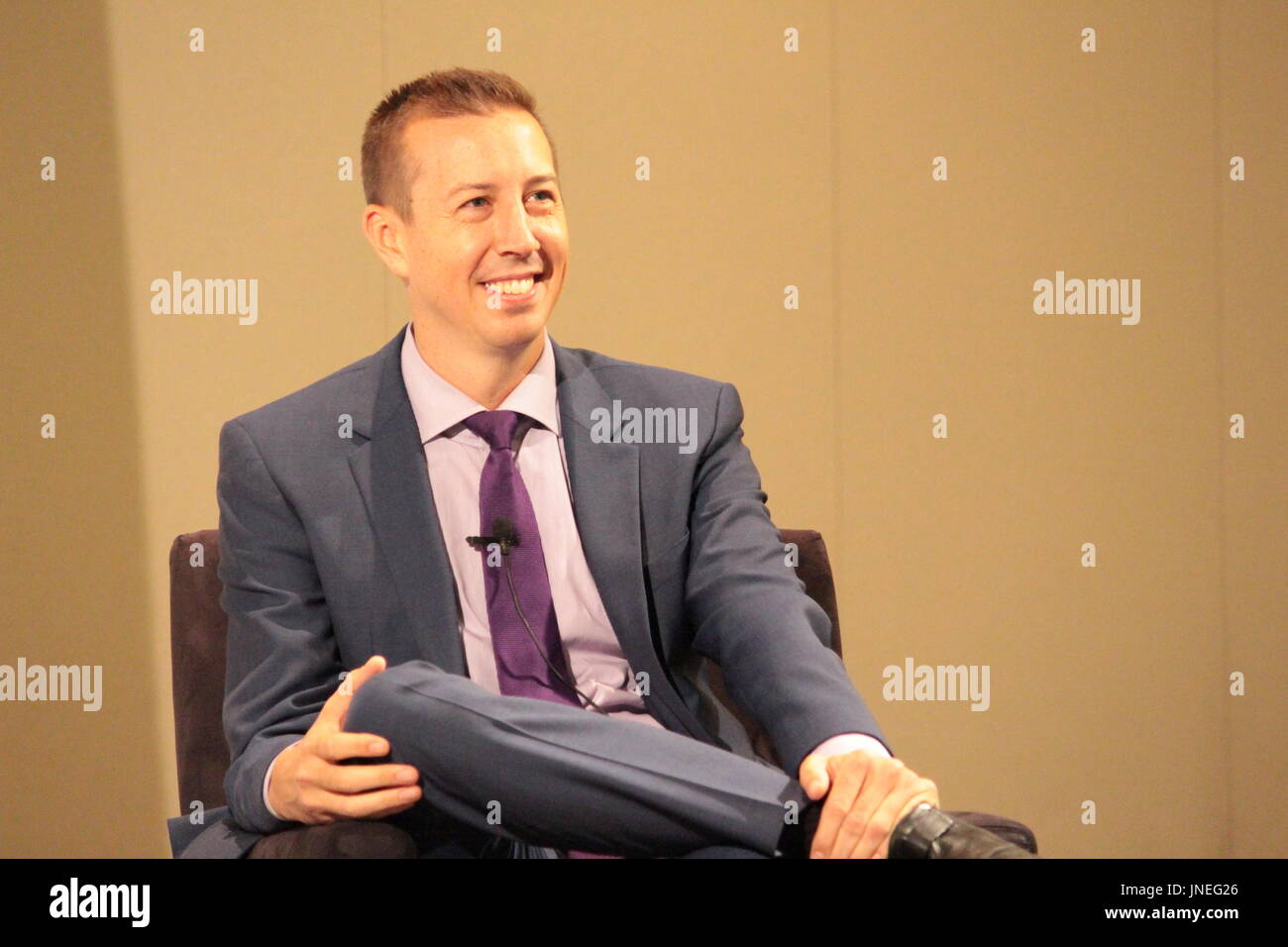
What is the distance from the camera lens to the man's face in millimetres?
2125

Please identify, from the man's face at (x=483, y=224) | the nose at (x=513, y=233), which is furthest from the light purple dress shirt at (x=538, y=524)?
the nose at (x=513, y=233)

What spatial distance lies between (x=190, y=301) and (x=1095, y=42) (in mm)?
→ 2286

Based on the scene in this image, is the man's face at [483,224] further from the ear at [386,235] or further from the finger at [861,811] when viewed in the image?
the finger at [861,811]

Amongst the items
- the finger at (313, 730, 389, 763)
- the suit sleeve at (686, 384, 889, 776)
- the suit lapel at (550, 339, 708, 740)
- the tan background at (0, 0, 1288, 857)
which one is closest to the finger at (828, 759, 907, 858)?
the suit sleeve at (686, 384, 889, 776)

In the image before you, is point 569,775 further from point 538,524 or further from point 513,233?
point 513,233

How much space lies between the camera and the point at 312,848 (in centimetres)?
159

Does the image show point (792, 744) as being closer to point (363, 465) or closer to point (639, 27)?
point (363, 465)

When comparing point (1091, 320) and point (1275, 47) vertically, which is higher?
point (1275, 47)

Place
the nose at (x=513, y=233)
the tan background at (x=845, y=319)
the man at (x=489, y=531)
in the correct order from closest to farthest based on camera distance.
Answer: the man at (x=489, y=531) → the nose at (x=513, y=233) → the tan background at (x=845, y=319)

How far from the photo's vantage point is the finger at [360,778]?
164 centimetres

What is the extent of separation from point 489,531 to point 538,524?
0.09 metres

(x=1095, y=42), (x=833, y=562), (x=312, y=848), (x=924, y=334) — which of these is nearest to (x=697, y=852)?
(x=312, y=848)

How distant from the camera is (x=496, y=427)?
2.14 m

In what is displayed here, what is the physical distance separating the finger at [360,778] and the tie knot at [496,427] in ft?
2.09
